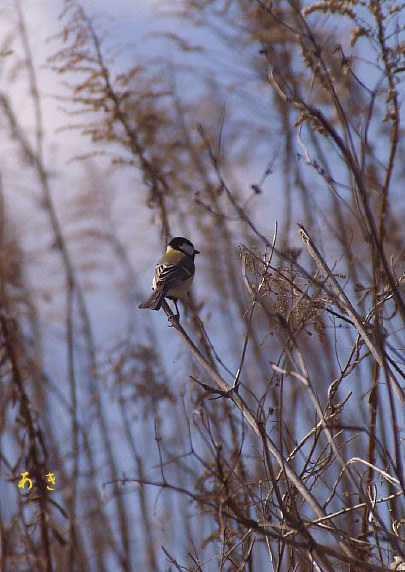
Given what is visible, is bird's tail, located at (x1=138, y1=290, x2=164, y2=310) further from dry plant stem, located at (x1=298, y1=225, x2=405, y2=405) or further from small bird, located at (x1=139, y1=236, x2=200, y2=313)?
dry plant stem, located at (x1=298, y1=225, x2=405, y2=405)

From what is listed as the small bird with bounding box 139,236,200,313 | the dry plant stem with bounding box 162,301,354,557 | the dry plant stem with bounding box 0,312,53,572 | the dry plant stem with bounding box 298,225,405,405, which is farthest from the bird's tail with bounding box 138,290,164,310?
the dry plant stem with bounding box 298,225,405,405

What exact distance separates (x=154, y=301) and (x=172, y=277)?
0.29m

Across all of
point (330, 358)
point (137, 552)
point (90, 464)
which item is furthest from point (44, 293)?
point (330, 358)

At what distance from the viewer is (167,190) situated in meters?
3.73

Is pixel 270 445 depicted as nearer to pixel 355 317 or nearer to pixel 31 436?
pixel 355 317

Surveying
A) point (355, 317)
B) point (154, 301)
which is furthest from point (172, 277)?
point (355, 317)

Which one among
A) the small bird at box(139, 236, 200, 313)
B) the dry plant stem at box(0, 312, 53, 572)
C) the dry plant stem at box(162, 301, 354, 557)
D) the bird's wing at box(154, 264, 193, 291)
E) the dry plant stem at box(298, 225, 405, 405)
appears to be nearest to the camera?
the dry plant stem at box(162, 301, 354, 557)

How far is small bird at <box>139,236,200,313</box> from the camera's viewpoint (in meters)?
3.41

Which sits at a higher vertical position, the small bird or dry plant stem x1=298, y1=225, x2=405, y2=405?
the small bird

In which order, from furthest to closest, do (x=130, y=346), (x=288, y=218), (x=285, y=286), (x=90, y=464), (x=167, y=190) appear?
(x=90, y=464)
(x=130, y=346)
(x=288, y=218)
(x=167, y=190)
(x=285, y=286)

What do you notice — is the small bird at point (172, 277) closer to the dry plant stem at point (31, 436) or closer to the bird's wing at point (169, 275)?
the bird's wing at point (169, 275)

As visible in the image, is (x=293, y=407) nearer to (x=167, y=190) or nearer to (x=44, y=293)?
(x=167, y=190)

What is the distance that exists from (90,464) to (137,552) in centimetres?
95

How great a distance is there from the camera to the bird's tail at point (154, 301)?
3226mm
